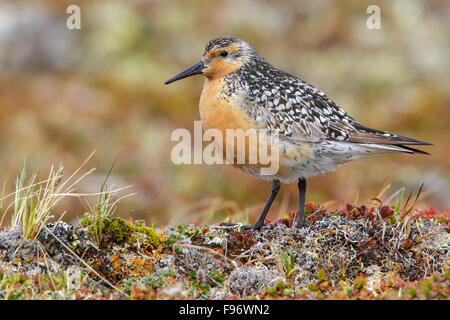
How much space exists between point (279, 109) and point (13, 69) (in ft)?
44.2

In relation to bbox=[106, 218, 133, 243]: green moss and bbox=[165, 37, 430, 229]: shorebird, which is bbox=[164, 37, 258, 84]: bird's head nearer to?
bbox=[165, 37, 430, 229]: shorebird

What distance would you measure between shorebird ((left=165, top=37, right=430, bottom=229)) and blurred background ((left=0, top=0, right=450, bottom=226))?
14.0ft

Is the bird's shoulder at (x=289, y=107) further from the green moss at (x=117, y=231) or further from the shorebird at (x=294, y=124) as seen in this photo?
the green moss at (x=117, y=231)

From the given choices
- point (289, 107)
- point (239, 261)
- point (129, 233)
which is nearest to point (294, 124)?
point (289, 107)

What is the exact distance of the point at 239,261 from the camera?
6.23m

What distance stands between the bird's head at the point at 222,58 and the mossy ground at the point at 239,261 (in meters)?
2.21

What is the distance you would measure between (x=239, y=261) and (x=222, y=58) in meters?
2.94

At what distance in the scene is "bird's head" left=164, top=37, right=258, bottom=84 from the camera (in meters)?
7.80

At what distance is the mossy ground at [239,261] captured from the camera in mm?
5266

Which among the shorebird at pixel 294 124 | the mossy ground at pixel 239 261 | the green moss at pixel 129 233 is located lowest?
the mossy ground at pixel 239 261

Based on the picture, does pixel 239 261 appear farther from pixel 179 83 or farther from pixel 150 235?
pixel 179 83

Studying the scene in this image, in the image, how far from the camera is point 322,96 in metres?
7.58

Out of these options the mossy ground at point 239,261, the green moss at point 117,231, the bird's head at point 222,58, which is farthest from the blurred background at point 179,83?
the green moss at point 117,231

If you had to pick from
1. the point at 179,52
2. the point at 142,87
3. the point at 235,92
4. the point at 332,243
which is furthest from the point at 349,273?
the point at 179,52
